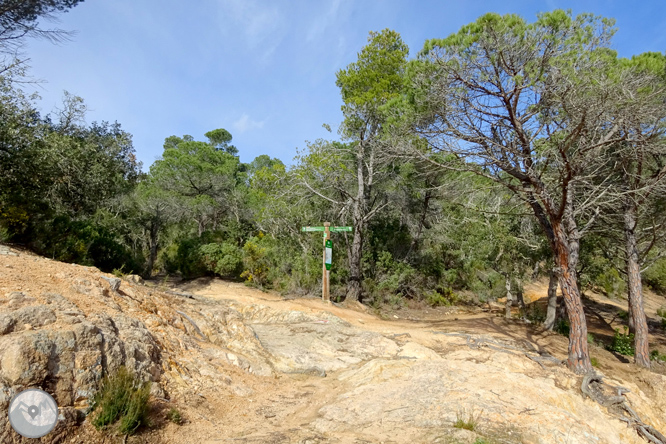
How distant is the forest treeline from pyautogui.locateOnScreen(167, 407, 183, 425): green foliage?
18.2 ft

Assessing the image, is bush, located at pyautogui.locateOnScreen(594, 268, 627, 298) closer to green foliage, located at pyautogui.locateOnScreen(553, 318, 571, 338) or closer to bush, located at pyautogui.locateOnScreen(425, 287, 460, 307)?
bush, located at pyautogui.locateOnScreen(425, 287, 460, 307)

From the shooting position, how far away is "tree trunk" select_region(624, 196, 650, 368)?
9414mm

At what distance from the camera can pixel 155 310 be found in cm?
641

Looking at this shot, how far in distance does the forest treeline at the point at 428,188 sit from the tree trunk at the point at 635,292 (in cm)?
4

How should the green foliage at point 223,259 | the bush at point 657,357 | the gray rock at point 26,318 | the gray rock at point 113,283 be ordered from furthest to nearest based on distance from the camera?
the green foliage at point 223,259 < the bush at point 657,357 < the gray rock at point 113,283 < the gray rock at point 26,318

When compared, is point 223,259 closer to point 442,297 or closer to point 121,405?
point 442,297

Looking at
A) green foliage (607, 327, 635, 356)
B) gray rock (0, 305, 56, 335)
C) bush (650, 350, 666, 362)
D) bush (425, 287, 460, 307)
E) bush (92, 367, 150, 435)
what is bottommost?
bush (650, 350, 666, 362)

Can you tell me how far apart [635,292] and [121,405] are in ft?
38.0

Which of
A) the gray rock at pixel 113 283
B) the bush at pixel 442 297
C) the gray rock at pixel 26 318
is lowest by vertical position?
the bush at pixel 442 297

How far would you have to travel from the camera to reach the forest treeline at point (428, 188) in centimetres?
722

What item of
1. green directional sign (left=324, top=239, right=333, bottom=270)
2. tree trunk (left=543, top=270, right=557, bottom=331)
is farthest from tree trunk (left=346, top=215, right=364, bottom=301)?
tree trunk (left=543, top=270, right=557, bottom=331)

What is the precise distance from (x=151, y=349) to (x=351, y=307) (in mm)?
9757

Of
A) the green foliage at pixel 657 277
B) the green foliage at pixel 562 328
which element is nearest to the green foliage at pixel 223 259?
the green foliage at pixel 562 328

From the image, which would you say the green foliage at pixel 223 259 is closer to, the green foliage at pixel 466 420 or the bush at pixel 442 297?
the bush at pixel 442 297
